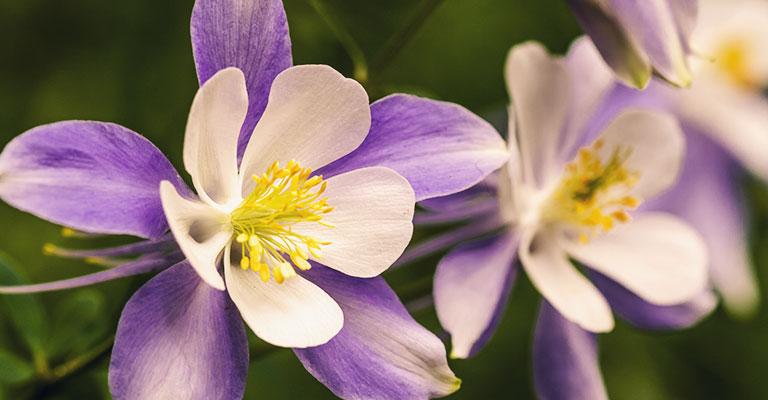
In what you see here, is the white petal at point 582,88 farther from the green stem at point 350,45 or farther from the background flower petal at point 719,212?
the background flower petal at point 719,212

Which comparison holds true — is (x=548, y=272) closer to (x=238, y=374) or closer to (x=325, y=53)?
(x=238, y=374)

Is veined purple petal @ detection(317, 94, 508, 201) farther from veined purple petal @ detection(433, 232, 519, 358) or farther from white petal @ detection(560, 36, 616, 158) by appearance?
white petal @ detection(560, 36, 616, 158)

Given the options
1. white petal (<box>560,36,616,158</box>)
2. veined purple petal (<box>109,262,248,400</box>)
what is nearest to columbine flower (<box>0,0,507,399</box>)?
veined purple petal (<box>109,262,248,400</box>)

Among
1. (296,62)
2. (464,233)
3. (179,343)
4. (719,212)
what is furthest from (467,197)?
(719,212)

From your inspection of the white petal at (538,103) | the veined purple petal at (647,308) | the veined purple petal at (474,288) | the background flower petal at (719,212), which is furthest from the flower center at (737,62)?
the veined purple petal at (474,288)

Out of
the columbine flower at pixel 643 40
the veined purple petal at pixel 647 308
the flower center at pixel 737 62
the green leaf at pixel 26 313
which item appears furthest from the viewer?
the flower center at pixel 737 62

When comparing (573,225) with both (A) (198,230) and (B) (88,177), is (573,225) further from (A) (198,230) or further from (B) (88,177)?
(B) (88,177)
